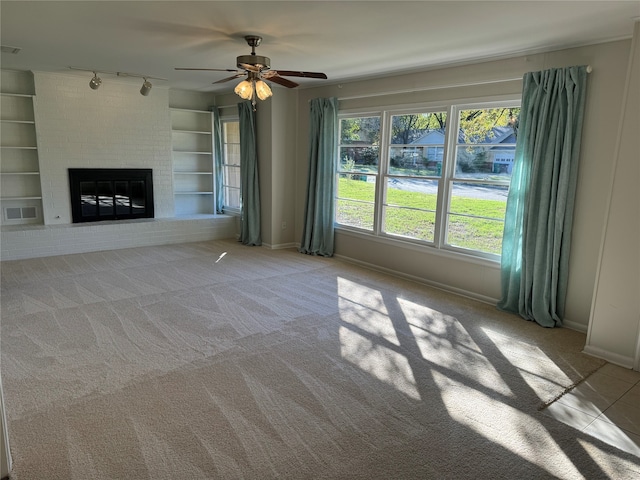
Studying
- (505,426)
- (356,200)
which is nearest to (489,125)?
(356,200)

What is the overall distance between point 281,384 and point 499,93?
353cm

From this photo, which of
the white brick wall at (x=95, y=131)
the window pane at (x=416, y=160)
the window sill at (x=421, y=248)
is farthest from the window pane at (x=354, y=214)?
the white brick wall at (x=95, y=131)

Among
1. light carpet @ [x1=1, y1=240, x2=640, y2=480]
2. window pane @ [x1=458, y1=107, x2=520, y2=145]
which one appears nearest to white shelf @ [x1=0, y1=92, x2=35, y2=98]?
light carpet @ [x1=1, y1=240, x2=640, y2=480]

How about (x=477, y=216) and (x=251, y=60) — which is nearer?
(x=251, y=60)

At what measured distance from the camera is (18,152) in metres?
6.18

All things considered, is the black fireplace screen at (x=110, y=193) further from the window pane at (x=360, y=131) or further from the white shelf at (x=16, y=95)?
the window pane at (x=360, y=131)

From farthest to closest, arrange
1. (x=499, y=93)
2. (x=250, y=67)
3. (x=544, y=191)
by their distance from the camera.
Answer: (x=499, y=93) → (x=544, y=191) → (x=250, y=67)

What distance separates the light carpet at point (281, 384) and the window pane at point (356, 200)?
4.42 ft

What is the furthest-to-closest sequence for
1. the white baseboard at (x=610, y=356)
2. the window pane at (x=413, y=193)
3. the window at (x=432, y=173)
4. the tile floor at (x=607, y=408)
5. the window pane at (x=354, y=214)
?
the window pane at (x=354, y=214) → the window pane at (x=413, y=193) → the window at (x=432, y=173) → the white baseboard at (x=610, y=356) → the tile floor at (x=607, y=408)

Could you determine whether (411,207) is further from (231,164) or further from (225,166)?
(225,166)

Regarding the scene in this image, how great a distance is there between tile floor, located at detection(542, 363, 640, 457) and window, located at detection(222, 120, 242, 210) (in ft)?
19.8

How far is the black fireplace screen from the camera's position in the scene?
21.6 feet

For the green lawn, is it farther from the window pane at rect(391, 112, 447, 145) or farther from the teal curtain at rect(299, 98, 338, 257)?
the window pane at rect(391, 112, 447, 145)

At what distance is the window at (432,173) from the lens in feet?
14.8
